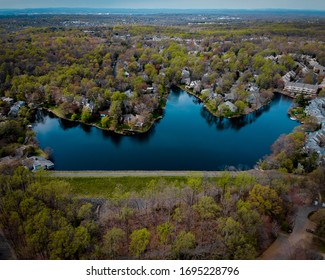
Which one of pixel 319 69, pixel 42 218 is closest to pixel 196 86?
pixel 319 69

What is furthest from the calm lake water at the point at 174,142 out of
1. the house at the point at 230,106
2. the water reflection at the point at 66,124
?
the house at the point at 230,106

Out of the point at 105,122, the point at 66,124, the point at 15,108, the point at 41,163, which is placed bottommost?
the point at 66,124

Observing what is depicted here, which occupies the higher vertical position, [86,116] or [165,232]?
[165,232]

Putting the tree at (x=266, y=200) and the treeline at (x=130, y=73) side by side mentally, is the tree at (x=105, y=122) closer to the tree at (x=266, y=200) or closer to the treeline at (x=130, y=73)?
the treeline at (x=130, y=73)

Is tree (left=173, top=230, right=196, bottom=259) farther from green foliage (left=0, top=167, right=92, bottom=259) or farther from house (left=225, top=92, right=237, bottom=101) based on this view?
house (left=225, top=92, right=237, bottom=101)

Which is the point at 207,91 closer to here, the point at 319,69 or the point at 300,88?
the point at 300,88
